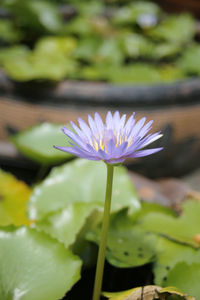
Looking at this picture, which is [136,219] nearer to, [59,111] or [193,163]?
[59,111]

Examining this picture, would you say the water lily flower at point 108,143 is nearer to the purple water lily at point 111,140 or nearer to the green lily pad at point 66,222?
the purple water lily at point 111,140

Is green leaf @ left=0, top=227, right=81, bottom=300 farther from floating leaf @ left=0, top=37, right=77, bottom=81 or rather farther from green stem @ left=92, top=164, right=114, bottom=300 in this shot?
floating leaf @ left=0, top=37, right=77, bottom=81

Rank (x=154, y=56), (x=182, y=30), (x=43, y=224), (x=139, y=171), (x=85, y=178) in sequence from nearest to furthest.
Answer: (x=43, y=224), (x=85, y=178), (x=139, y=171), (x=154, y=56), (x=182, y=30)

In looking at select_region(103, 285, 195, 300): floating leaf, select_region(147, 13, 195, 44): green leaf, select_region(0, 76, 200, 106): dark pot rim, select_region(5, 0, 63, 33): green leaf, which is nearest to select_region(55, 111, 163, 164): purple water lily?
select_region(103, 285, 195, 300): floating leaf

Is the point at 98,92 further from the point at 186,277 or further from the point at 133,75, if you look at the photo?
the point at 186,277

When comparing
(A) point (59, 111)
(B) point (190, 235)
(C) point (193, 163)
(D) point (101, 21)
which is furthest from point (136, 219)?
(D) point (101, 21)

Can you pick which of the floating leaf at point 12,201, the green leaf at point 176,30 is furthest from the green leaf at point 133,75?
the floating leaf at point 12,201
